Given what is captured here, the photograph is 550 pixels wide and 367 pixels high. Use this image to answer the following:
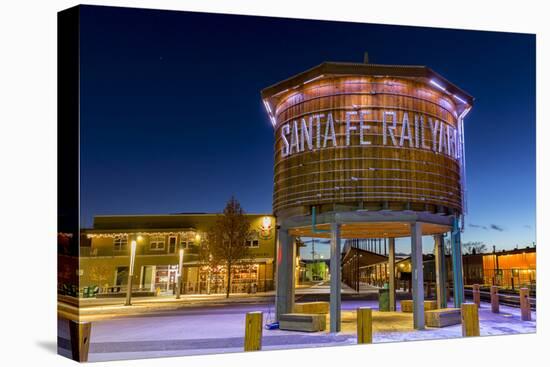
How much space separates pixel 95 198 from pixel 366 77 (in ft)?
106

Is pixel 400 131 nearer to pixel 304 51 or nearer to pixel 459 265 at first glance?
pixel 459 265

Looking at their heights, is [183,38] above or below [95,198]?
above

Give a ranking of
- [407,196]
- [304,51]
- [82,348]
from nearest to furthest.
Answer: [82,348], [407,196], [304,51]

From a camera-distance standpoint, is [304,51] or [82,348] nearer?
[82,348]

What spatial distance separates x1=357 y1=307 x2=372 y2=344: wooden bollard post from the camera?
642 inches

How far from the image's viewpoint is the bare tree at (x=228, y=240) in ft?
150

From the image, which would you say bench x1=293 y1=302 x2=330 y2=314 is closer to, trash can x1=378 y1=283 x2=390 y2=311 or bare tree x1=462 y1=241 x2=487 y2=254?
trash can x1=378 y1=283 x2=390 y2=311

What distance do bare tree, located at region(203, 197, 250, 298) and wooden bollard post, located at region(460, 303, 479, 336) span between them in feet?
95.2

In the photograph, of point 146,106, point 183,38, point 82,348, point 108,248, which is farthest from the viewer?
point 108,248

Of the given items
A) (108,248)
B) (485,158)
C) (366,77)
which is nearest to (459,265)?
(366,77)

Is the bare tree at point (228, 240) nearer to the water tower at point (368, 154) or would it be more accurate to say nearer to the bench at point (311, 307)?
the bench at point (311, 307)

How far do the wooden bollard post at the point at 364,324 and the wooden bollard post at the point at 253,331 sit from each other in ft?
10.5

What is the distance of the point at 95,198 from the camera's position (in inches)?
1773

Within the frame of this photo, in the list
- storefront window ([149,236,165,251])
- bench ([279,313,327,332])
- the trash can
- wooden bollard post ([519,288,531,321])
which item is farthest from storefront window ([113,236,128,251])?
wooden bollard post ([519,288,531,321])
